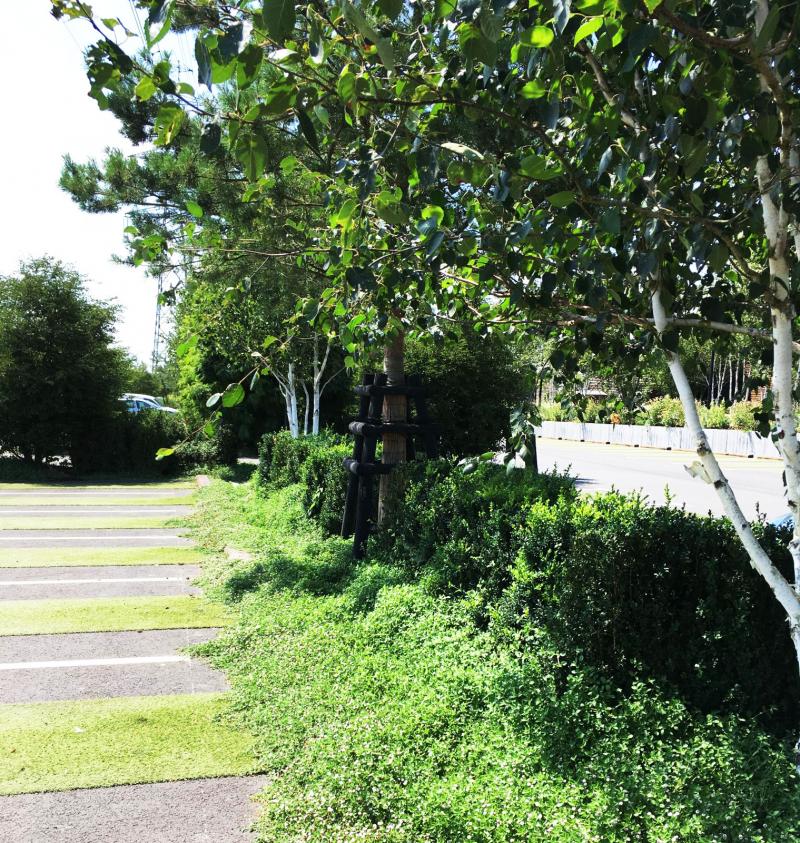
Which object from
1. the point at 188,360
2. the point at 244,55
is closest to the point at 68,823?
the point at 244,55

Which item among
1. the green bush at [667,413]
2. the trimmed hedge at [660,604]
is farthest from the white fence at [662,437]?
the trimmed hedge at [660,604]

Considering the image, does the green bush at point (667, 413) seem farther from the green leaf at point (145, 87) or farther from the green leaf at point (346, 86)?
the green leaf at point (145, 87)

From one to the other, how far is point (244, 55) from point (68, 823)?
3387 millimetres

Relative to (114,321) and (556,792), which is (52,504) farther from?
(556,792)

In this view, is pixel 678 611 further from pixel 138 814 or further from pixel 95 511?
pixel 95 511

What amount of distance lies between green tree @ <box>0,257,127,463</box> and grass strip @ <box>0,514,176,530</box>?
7.18 metres

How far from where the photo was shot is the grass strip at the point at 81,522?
12164mm

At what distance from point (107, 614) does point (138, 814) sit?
3.82m

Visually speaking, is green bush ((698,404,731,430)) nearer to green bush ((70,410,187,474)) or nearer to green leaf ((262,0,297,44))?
green bush ((70,410,187,474))

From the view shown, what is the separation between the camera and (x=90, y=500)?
15672 millimetres

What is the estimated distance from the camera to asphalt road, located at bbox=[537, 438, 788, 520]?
1547cm

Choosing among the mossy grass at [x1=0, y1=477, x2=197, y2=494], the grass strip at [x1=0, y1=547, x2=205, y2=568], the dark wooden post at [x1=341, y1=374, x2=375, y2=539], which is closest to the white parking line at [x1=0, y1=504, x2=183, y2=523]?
the mossy grass at [x1=0, y1=477, x2=197, y2=494]

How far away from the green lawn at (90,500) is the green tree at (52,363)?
4295mm

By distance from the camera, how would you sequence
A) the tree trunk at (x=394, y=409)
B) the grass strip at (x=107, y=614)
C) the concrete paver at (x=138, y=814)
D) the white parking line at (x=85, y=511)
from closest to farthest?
the concrete paver at (x=138, y=814)
the grass strip at (x=107, y=614)
the tree trunk at (x=394, y=409)
the white parking line at (x=85, y=511)
